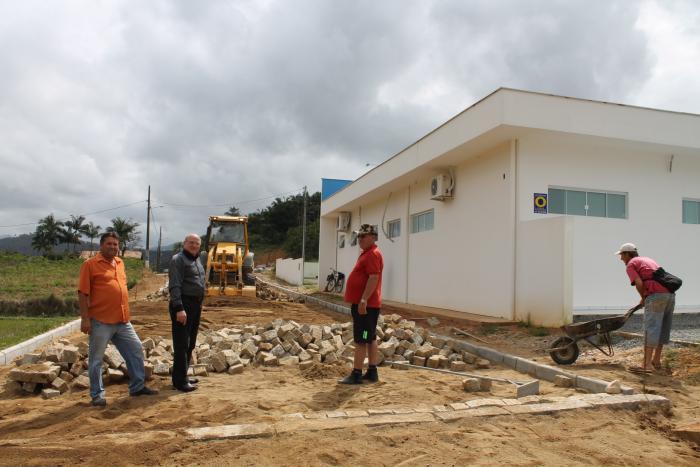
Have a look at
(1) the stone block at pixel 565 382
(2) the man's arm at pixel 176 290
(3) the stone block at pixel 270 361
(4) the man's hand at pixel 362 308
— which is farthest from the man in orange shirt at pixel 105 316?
(1) the stone block at pixel 565 382

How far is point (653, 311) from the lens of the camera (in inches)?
239

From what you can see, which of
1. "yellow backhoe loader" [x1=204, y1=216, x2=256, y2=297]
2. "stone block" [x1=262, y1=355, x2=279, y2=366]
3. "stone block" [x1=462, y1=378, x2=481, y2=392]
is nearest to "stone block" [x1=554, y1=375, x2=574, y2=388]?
"stone block" [x1=462, y1=378, x2=481, y2=392]

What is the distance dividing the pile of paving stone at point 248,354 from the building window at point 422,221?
21.8ft

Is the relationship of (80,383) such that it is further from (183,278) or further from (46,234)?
(46,234)

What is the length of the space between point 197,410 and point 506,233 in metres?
8.06

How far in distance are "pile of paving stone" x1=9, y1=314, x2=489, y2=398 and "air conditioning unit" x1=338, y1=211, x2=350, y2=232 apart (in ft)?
47.1

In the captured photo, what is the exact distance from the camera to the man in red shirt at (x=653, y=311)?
600 cm

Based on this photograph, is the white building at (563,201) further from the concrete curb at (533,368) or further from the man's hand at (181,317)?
the man's hand at (181,317)

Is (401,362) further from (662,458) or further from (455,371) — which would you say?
(662,458)

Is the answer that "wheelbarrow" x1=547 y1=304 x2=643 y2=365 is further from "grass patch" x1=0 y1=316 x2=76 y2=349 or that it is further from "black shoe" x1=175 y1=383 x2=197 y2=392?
"grass patch" x1=0 y1=316 x2=76 y2=349

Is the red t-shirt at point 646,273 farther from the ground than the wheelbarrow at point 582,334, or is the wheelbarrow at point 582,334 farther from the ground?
the red t-shirt at point 646,273

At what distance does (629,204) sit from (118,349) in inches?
424

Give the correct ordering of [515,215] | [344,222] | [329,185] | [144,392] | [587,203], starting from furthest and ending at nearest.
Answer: [329,185]
[344,222]
[587,203]
[515,215]
[144,392]

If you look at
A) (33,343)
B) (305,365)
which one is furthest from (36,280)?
(305,365)
